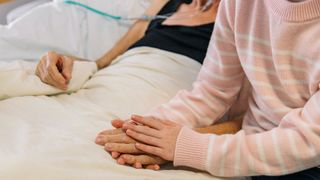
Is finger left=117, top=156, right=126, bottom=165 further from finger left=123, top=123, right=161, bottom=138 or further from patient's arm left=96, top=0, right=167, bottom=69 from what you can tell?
patient's arm left=96, top=0, right=167, bottom=69

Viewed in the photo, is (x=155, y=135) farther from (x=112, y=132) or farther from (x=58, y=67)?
(x=58, y=67)

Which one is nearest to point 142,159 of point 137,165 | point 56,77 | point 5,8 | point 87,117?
point 137,165

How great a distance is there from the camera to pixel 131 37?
1.54 m

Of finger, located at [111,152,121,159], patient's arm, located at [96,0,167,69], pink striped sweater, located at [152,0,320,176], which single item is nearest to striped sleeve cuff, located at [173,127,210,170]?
pink striped sweater, located at [152,0,320,176]

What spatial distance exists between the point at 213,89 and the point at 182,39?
1.15 feet

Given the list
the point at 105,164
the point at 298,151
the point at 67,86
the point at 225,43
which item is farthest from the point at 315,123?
the point at 67,86

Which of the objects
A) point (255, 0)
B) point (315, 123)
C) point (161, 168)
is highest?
point (255, 0)

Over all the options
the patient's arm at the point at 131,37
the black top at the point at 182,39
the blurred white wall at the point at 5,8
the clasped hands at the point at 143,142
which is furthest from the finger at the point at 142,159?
A: the blurred white wall at the point at 5,8

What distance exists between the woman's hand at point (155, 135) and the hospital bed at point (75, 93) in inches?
1.7

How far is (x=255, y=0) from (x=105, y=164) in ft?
1.43

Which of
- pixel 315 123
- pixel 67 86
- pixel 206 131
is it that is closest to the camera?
pixel 315 123

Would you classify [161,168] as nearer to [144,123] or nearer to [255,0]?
[144,123]

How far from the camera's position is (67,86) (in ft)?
4.00

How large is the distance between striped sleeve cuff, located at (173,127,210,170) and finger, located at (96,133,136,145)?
99 mm
